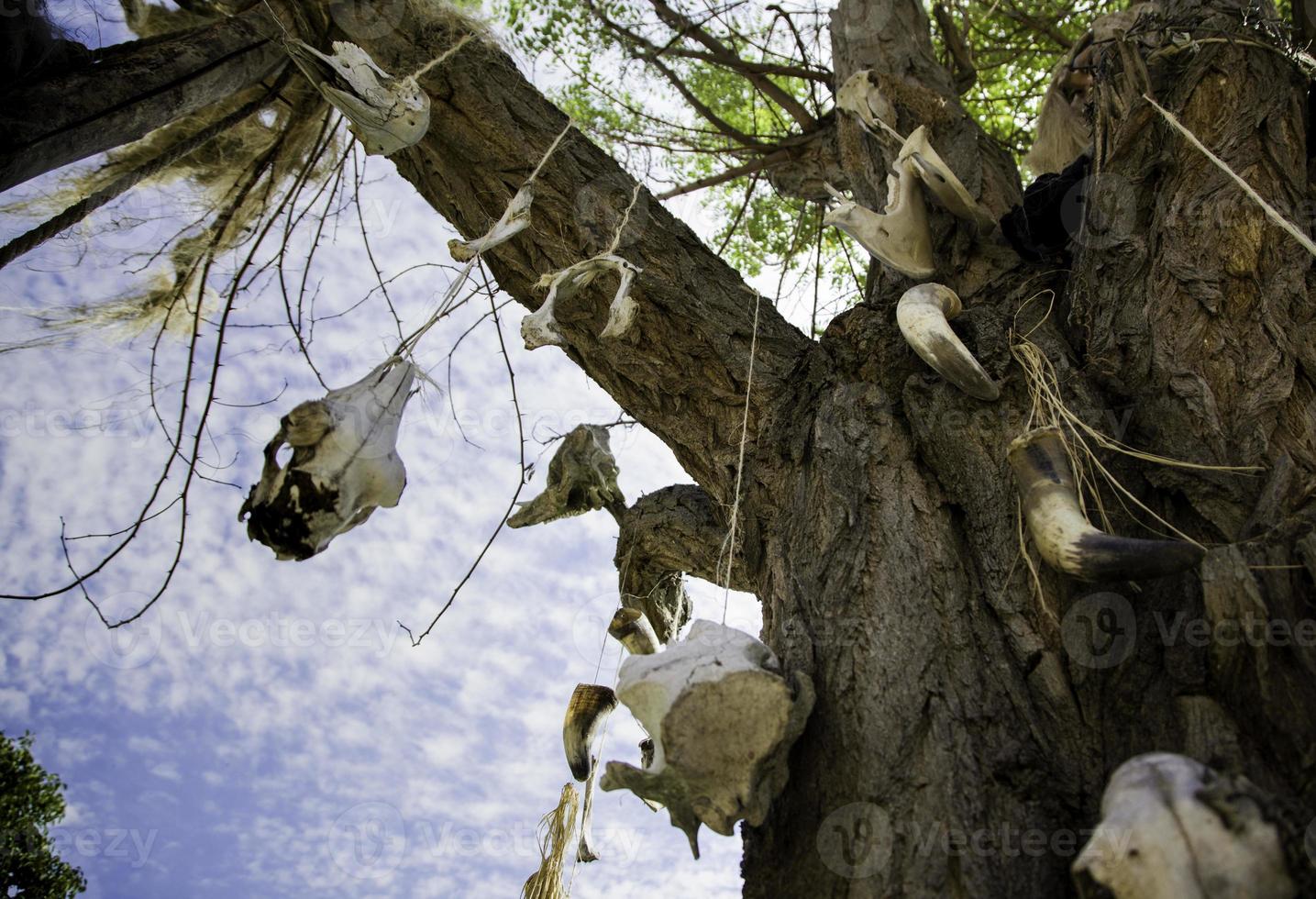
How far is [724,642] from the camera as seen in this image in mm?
1653

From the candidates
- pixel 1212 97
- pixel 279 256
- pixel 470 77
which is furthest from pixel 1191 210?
pixel 279 256

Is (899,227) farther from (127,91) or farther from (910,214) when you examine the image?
(127,91)

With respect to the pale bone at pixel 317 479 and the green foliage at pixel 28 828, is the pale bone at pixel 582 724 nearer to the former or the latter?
the pale bone at pixel 317 479

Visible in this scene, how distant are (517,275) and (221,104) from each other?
1.39 metres

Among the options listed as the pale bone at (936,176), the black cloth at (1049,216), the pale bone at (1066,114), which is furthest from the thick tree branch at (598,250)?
the pale bone at (1066,114)

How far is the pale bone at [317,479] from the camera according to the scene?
1638mm

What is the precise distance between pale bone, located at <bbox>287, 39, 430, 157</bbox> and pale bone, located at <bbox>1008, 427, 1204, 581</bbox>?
1476 mm

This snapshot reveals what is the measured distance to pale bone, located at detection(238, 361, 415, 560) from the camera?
1.64 metres

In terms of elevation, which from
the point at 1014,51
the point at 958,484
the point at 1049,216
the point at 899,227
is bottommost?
the point at 958,484

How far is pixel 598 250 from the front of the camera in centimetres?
262

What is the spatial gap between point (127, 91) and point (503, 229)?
3.40 ft

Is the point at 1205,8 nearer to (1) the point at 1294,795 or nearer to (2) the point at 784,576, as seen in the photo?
(2) the point at 784,576

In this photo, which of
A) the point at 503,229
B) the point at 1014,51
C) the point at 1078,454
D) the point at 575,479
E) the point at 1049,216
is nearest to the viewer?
the point at 1078,454

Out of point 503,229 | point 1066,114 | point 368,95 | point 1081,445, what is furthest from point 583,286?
point 1066,114
